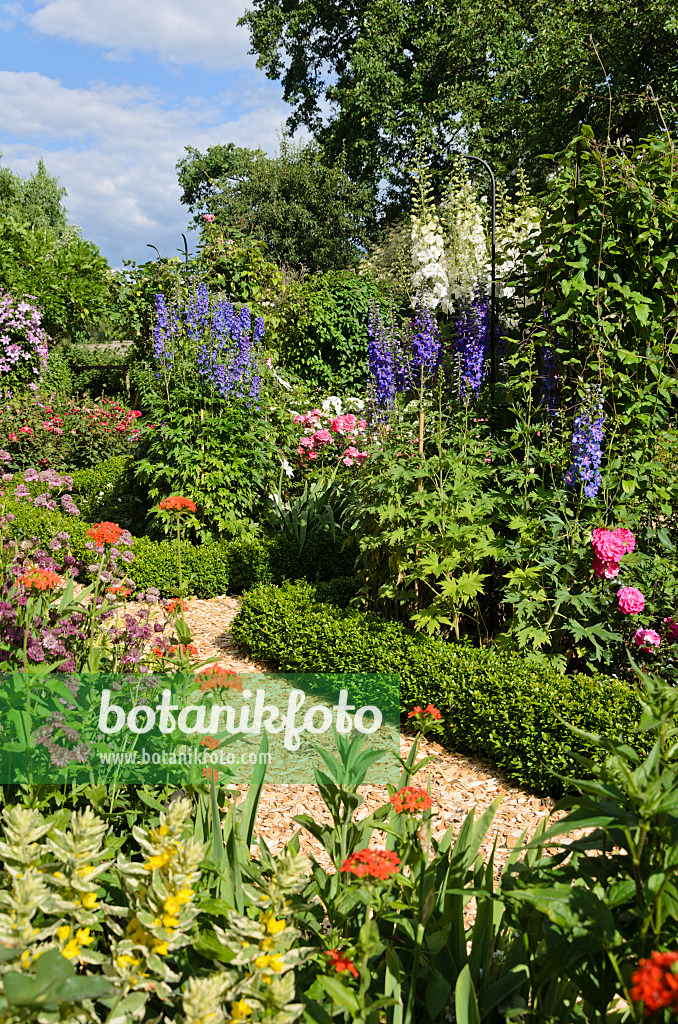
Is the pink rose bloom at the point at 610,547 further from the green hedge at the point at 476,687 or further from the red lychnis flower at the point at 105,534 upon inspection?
the red lychnis flower at the point at 105,534

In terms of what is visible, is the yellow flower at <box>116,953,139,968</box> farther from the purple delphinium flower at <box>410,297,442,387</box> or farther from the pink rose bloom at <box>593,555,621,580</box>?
the purple delphinium flower at <box>410,297,442,387</box>

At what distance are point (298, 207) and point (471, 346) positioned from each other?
80.8 feet

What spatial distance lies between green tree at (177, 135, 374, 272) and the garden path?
24.4 m

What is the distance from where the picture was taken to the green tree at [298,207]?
26.2 metres

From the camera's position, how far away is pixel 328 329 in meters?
11.9

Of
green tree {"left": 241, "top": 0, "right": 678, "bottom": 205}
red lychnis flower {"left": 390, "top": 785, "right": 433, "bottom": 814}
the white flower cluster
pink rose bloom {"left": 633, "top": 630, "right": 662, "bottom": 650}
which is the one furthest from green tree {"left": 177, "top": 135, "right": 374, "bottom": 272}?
red lychnis flower {"left": 390, "top": 785, "right": 433, "bottom": 814}

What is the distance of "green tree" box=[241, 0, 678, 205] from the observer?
50.6 ft

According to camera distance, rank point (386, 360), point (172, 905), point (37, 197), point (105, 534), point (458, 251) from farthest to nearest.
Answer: point (37, 197)
point (458, 251)
point (386, 360)
point (105, 534)
point (172, 905)

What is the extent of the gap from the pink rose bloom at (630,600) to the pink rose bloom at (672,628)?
23 centimetres

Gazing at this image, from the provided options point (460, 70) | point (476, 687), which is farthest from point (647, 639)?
Answer: point (460, 70)

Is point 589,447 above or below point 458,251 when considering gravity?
below

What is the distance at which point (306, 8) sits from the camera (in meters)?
23.7

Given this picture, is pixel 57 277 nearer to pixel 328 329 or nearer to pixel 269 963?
pixel 328 329

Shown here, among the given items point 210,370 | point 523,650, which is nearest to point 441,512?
point 523,650
